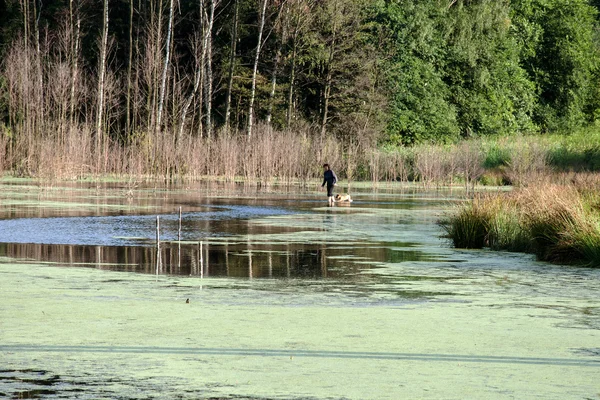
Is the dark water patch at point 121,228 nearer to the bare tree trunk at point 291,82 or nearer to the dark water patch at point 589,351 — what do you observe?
the dark water patch at point 589,351

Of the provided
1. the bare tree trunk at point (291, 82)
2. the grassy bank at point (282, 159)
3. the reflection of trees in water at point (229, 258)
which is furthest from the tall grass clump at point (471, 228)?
the bare tree trunk at point (291, 82)

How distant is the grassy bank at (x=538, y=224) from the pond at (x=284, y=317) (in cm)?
57

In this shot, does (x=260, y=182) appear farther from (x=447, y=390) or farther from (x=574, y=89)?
(x=574, y=89)

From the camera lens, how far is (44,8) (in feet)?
161

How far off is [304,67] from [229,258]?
102ft

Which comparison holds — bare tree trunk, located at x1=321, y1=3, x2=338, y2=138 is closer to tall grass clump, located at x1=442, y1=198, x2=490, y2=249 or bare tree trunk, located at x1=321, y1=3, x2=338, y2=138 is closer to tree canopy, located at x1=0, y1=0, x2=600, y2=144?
tree canopy, located at x1=0, y1=0, x2=600, y2=144

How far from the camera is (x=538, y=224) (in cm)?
1348

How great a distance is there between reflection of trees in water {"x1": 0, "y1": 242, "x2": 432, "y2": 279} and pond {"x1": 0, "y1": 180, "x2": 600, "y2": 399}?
0.03m

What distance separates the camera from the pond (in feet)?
19.4

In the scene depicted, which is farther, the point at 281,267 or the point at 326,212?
the point at 326,212

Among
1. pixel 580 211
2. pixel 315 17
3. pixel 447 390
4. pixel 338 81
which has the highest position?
pixel 315 17

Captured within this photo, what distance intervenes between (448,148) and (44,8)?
2144 centimetres

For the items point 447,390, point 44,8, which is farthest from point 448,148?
point 447,390

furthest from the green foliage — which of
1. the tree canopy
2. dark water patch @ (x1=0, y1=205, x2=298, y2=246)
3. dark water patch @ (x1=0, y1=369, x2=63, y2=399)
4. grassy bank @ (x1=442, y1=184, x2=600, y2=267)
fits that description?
the tree canopy
